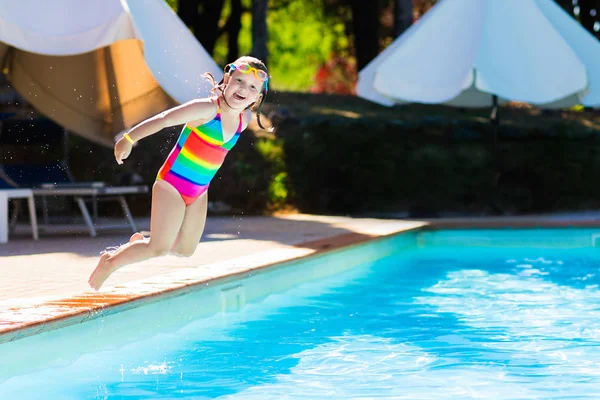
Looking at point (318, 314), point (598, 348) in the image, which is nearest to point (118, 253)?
point (318, 314)

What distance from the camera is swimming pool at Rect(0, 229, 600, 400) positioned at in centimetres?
466

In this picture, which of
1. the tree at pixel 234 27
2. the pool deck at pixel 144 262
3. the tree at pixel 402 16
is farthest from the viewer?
the tree at pixel 234 27

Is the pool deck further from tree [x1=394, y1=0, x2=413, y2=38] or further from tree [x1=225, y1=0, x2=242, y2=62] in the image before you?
tree [x1=225, y1=0, x2=242, y2=62]

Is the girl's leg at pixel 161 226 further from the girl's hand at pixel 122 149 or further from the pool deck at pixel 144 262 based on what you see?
the girl's hand at pixel 122 149

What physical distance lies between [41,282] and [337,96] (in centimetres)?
1244

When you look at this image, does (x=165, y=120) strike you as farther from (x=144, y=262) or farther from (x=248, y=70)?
(x=144, y=262)

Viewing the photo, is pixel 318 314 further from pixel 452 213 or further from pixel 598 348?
pixel 452 213

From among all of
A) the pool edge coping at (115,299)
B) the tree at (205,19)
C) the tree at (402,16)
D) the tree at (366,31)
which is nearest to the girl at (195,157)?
the pool edge coping at (115,299)

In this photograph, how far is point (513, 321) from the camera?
6605 millimetres

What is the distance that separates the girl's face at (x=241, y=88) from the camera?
4.86m

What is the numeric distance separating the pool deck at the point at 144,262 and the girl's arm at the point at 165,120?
2.71 ft

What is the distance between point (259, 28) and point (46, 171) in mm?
6684

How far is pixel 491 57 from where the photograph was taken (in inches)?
463

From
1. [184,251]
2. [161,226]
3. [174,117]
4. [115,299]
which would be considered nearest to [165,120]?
[174,117]
